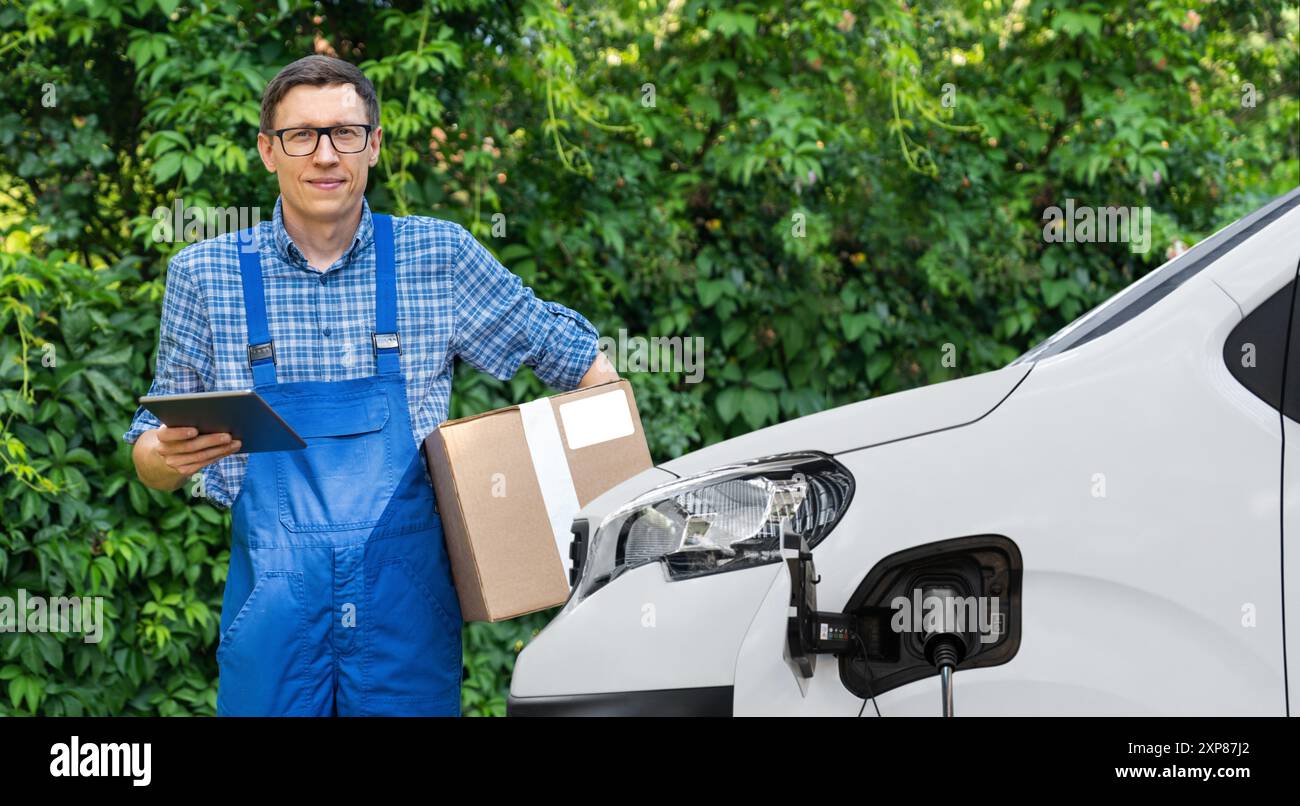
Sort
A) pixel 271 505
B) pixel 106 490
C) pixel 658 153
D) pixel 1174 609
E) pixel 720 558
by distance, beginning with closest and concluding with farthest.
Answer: pixel 1174 609 → pixel 720 558 → pixel 271 505 → pixel 106 490 → pixel 658 153

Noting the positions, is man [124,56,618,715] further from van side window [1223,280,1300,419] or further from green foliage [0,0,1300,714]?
van side window [1223,280,1300,419]

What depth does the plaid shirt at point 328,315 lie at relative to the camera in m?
2.85

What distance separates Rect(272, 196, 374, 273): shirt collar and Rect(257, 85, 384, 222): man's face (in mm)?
35

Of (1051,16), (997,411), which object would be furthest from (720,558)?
(1051,16)

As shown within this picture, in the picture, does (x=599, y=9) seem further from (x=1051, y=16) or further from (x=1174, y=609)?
(x=1174, y=609)

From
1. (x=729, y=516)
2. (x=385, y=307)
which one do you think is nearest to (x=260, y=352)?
(x=385, y=307)

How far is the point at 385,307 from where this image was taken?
2.90 m

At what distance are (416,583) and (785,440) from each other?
0.93 metres

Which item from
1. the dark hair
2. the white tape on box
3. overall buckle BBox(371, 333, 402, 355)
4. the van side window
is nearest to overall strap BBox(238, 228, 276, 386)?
overall buckle BBox(371, 333, 402, 355)

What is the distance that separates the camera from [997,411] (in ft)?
7.18

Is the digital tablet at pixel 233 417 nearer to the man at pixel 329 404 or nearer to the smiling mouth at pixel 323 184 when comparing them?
the man at pixel 329 404

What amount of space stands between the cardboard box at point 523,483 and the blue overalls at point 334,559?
0.32 ft

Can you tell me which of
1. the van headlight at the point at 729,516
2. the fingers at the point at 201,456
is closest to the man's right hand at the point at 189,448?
the fingers at the point at 201,456

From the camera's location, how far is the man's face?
2861mm
